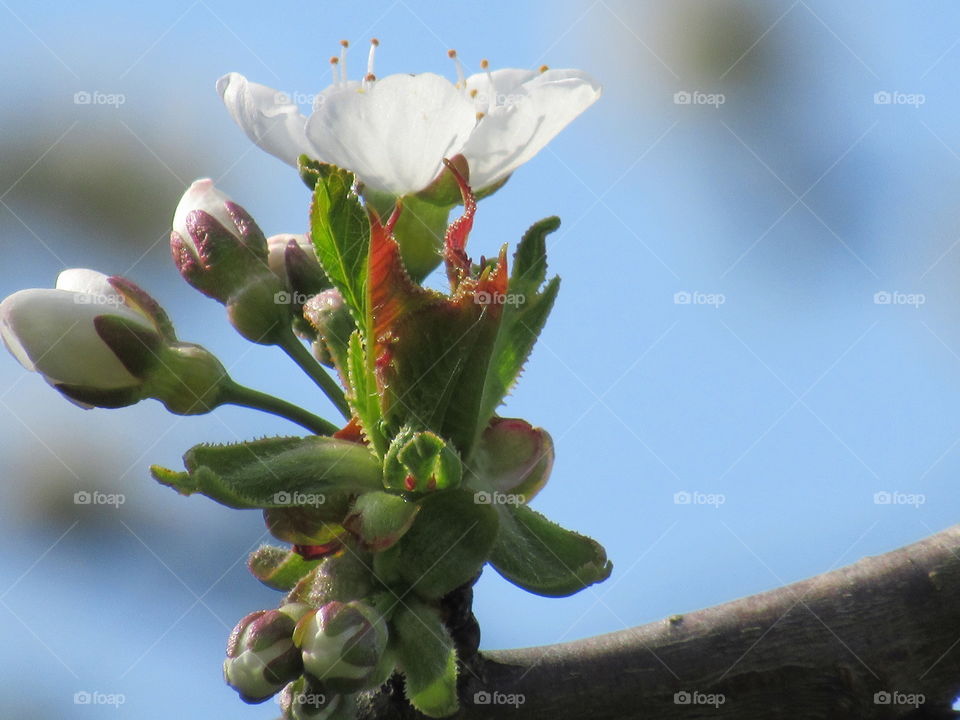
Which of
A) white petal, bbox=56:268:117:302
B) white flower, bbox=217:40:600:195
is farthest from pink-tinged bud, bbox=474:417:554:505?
white petal, bbox=56:268:117:302

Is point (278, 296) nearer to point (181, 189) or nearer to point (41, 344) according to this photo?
point (41, 344)

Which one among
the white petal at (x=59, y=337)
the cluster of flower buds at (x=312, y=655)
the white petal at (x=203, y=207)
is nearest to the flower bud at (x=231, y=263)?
the white petal at (x=203, y=207)

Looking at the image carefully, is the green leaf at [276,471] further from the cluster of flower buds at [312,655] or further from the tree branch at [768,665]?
the tree branch at [768,665]

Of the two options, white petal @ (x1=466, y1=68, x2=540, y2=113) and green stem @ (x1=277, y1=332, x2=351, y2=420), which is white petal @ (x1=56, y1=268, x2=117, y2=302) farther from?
white petal @ (x1=466, y1=68, x2=540, y2=113)

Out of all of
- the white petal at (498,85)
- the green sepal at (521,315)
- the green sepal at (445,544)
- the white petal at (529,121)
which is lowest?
the green sepal at (445,544)

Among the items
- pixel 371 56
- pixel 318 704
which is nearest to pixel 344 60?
pixel 371 56

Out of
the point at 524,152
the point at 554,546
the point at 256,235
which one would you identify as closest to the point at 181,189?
the point at 256,235
